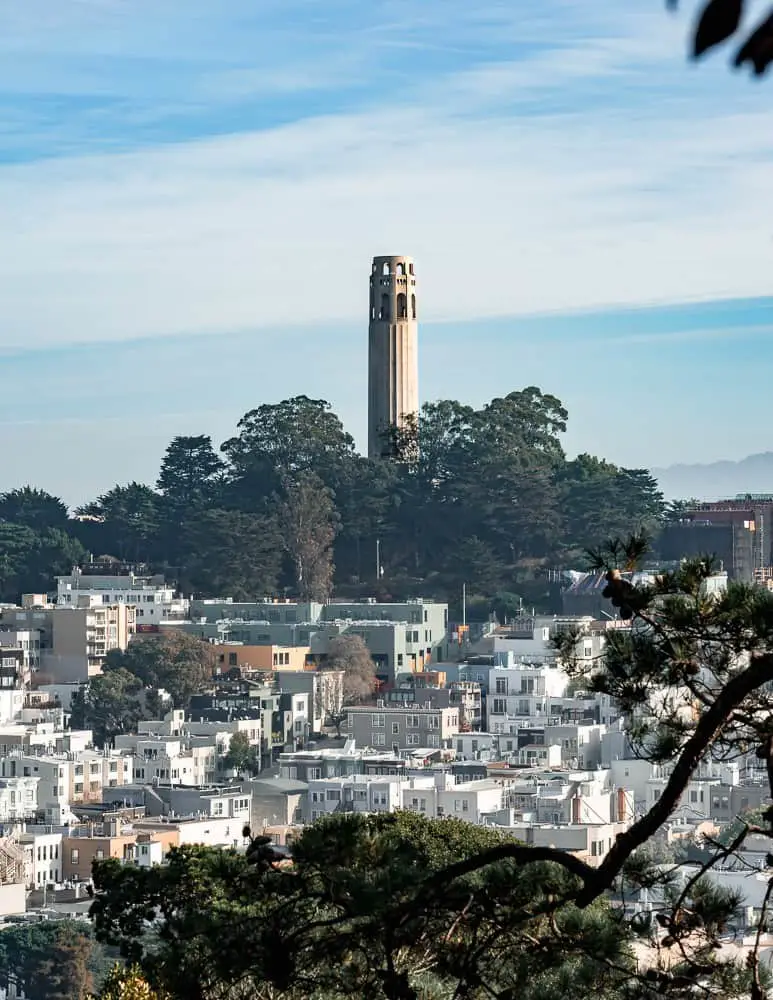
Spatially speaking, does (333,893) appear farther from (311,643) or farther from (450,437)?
(450,437)

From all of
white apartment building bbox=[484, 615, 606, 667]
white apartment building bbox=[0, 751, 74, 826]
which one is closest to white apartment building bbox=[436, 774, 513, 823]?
white apartment building bbox=[0, 751, 74, 826]

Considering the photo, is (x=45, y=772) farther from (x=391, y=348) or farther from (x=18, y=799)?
(x=391, y=348)

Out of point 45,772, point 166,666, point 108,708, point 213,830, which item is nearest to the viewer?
point 213,830

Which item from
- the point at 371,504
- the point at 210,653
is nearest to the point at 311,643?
the point at 210,653

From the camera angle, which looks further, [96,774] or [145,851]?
[96,774]

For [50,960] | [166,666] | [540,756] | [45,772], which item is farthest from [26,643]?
[50,960]

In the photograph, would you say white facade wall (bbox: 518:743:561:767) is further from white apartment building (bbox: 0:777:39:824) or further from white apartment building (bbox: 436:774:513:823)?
white apartment building (bbox: 0:777:39:824)
